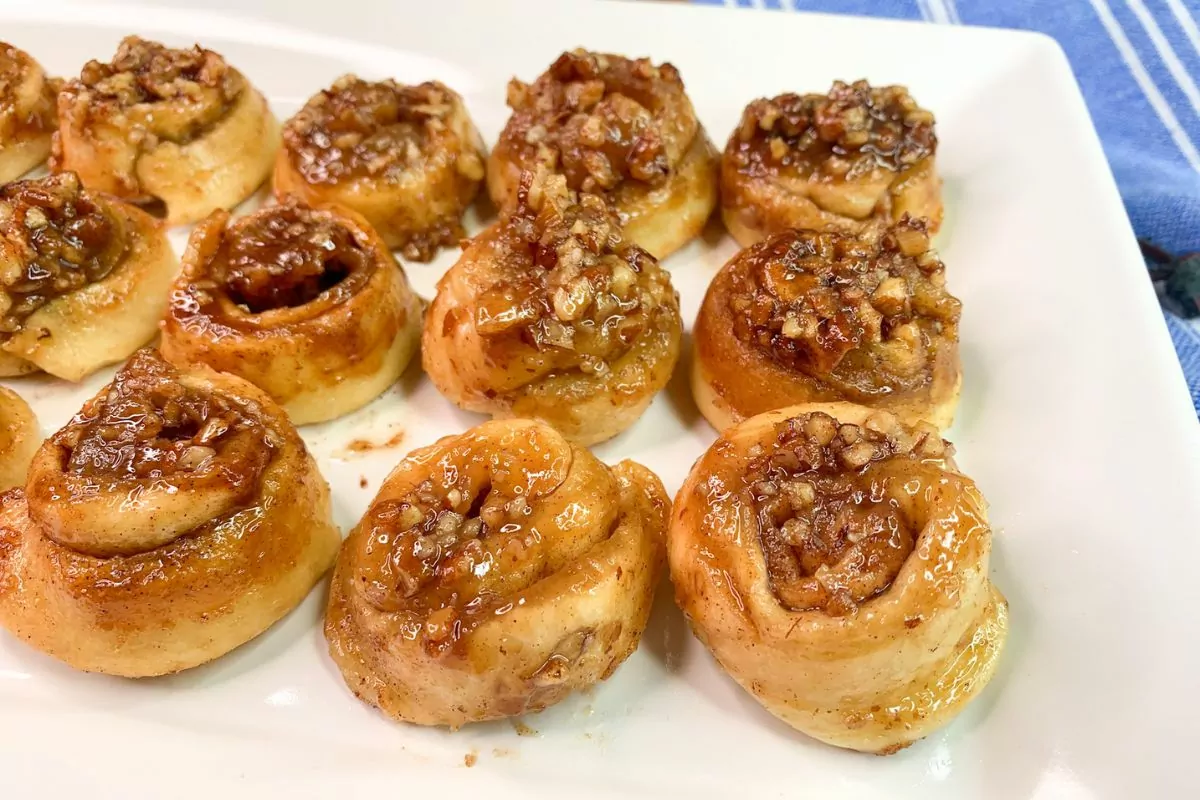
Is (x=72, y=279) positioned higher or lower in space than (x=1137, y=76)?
higher

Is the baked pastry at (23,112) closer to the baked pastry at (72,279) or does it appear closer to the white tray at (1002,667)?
the baked pastry at (72,279)

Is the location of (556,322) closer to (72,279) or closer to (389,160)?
(389,160)

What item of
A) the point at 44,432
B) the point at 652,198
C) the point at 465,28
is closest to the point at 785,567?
the point at 652,198

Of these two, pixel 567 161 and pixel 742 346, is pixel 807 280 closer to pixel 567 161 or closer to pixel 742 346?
pixel 742 346

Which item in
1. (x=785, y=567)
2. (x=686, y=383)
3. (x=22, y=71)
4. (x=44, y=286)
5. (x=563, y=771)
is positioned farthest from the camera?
(x=22, y=71)

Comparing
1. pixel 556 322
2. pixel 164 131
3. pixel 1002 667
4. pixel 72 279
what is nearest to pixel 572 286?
pixel 556 322

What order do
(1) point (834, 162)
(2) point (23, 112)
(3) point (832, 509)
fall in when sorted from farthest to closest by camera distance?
(2) point (23, 112) < (1) point (834, 162) < (3) point (832, 509)

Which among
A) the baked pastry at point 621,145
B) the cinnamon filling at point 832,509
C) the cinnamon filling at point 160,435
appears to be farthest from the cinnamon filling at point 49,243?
the cinnamon filling at point 832,509
